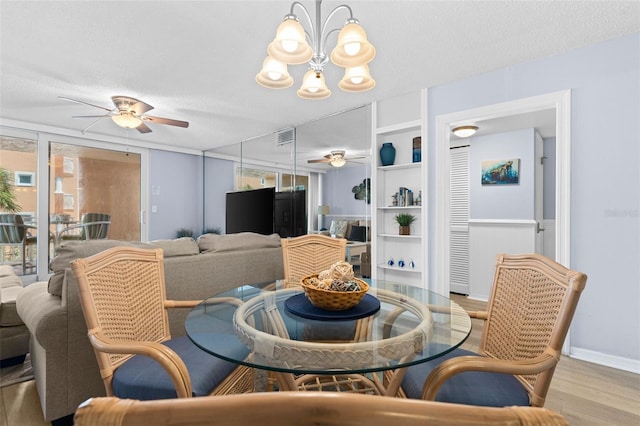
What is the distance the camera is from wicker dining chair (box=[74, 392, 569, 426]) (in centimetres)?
34

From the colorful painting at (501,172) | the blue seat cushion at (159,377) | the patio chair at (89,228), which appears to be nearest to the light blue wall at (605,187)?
the colorful painting at (501,172)

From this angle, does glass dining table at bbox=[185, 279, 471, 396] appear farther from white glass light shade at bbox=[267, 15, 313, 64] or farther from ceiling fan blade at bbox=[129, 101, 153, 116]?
ceiling fan blade at bbox=[129, 101, 153, 116]

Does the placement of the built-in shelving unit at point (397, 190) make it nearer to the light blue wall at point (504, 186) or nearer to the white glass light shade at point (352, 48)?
the light blue wall at point (504, 186)

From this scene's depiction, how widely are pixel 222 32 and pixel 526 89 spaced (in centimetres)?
259

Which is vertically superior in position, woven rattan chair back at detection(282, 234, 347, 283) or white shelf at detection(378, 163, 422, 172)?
white shelf at detection(378, 163, 422, 172)

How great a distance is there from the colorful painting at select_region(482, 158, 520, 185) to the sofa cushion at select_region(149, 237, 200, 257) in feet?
13.3

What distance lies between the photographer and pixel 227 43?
8.30ft

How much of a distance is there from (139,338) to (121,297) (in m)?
0.21

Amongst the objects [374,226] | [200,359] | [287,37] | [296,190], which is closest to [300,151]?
[296,190]

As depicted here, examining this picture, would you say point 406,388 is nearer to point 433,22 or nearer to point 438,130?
point 433,22

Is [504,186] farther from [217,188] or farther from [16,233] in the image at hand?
[16,233]

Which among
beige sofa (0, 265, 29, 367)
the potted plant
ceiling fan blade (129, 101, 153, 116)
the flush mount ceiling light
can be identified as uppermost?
ceiling fan blade (129, 101, 153, 116)

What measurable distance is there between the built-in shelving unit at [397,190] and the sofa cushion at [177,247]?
2.23 metres

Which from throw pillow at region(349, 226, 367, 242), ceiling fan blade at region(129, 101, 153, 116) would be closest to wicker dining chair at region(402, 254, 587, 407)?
Answer: throw pillow at region(349, 226, 367, 242)
